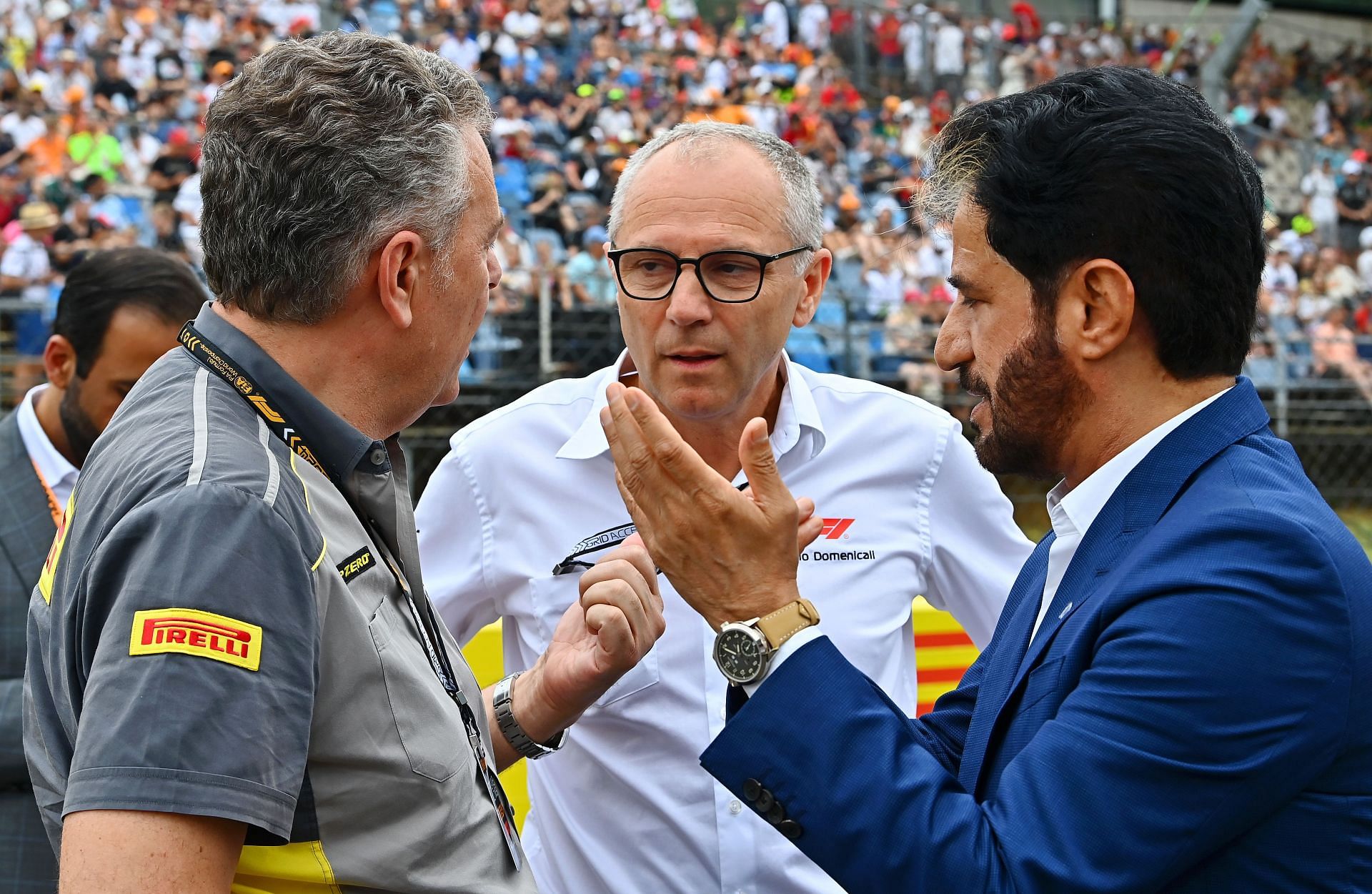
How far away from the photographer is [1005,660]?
202 centimetres

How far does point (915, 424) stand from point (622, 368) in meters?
0.70

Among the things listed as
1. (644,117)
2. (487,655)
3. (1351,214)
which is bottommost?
(1351,214)

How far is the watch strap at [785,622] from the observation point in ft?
5.67

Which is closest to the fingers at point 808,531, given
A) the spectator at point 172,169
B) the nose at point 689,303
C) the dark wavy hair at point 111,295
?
the nose at point 689,303

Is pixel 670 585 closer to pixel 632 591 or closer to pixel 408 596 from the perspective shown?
pixel 632 591

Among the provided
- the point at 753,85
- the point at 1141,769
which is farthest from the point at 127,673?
the point at 753,85

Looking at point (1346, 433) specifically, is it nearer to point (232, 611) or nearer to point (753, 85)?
point (753, 85)

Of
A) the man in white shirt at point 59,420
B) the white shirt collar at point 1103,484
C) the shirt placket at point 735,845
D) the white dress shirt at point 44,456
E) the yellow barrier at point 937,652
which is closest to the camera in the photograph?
the white shirt collar at point 1103,484

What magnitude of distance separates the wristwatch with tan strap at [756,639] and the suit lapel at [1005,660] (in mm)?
338

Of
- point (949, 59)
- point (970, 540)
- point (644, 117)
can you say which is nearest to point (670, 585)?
point (970, 540)

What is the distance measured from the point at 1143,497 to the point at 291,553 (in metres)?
1.11

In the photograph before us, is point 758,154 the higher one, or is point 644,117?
point 758,154

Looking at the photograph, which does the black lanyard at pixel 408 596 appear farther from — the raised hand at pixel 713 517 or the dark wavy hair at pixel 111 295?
the dark wavy hair at pixel 111 295

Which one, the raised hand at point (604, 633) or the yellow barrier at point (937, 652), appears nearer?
the raised hand at point (604, 633)
